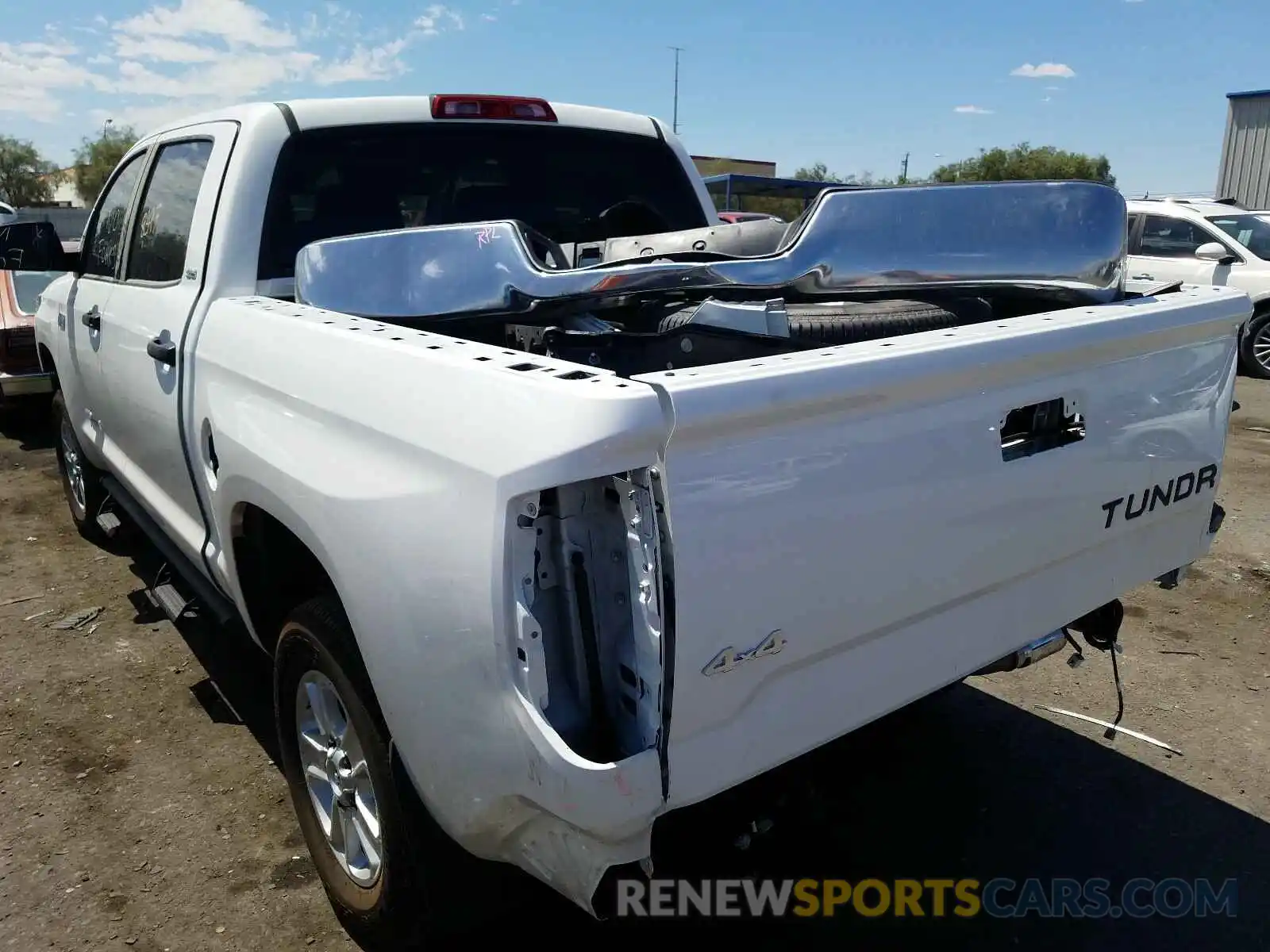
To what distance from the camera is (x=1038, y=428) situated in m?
2.08

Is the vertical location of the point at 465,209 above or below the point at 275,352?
above

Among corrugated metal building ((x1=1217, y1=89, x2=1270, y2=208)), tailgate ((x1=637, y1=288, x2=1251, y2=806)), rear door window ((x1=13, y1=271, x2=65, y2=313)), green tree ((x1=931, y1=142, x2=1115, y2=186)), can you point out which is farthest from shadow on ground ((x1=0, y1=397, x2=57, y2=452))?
green tree ((x1=931, y1=142, x2=1115, y2=186))

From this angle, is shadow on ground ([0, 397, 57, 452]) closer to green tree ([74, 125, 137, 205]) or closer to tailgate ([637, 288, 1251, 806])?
tailgate ([637, 288, 1251, 806])

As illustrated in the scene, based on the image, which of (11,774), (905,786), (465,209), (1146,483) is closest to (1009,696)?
(905,786)

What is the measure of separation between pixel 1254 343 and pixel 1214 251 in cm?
123

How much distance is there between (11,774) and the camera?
325 cm

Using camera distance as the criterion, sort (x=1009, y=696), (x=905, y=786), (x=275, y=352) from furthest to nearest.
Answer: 1. (x=1009, y=696)
2. (x=905, y=786)
3. (x=275, y=352)

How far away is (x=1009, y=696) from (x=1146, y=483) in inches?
64.4

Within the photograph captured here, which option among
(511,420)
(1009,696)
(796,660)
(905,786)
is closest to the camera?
(511,420)

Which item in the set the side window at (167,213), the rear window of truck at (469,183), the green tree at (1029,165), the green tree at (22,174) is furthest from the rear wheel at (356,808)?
the green tree at (22,174)

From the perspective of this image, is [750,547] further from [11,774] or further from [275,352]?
[11,774]

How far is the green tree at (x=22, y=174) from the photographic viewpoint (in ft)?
193

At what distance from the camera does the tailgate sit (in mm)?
1565
